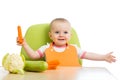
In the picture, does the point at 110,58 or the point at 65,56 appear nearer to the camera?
the point at 110,58

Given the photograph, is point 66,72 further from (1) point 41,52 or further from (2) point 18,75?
(1) point 41,52

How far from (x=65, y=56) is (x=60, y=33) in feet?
0.50

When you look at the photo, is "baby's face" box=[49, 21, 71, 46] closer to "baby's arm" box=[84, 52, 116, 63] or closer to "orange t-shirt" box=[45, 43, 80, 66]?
"orange t-shirt" box=[45, 43, 80, 66]

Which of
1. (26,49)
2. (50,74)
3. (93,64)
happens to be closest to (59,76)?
(50,74)

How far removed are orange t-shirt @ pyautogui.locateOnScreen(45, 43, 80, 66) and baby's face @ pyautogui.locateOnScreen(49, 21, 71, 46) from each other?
0.05 meters

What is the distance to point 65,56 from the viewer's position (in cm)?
259

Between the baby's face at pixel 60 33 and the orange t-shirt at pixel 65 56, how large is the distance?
48 mm

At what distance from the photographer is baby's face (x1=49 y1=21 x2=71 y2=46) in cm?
261

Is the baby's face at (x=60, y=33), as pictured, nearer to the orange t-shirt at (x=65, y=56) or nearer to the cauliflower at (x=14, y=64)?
the orange t-shirt at (x=65, y=56)

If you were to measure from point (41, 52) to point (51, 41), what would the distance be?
0.42ft

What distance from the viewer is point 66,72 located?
2049 mm

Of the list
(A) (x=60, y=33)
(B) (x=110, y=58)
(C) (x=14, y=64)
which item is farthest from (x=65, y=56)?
(C) (x=14, y=64)

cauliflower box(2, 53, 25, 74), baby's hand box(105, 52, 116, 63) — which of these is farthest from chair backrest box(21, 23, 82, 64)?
cauliflower box(2, 53, 25, 74)

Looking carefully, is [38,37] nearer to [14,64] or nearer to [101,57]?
[101,57]
